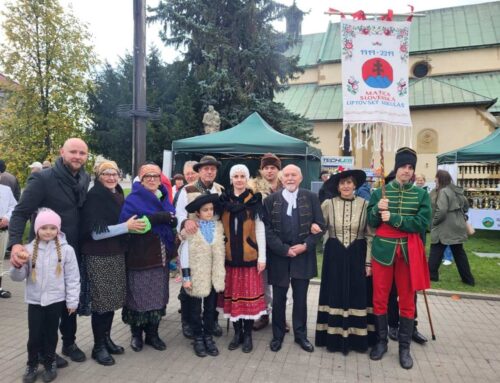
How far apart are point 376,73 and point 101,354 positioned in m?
3.94

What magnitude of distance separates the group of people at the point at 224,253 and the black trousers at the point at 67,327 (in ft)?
→ 0.03

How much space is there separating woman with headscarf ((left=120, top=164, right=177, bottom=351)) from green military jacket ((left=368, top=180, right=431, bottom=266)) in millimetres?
1998

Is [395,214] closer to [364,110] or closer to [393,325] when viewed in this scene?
[364,110]

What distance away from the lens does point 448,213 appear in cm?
612

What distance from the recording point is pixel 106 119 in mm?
13688

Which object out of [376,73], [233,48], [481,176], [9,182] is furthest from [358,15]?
[233,48]

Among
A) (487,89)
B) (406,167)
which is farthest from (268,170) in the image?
(487,89)

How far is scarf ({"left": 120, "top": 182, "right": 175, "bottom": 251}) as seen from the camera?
327 cm

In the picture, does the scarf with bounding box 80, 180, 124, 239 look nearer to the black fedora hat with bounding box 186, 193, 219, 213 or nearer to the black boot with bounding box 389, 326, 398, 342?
the black fedora hat with bounding box 186, 193, 219, 213

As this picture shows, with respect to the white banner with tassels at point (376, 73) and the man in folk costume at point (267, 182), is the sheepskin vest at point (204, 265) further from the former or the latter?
the white banner with tassels at point (376, 73)

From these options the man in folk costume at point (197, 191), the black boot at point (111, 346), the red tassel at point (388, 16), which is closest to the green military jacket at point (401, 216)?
the man in folk costume at point (197, 191)

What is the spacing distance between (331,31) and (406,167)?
34409 mm

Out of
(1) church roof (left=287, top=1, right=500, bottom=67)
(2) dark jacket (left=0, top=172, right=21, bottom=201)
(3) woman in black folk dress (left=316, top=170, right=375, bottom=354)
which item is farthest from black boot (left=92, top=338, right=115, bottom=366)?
(1) church roof (left=287, top=1, right=500, bottom=67)

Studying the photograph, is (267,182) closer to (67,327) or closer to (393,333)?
(393,333)
